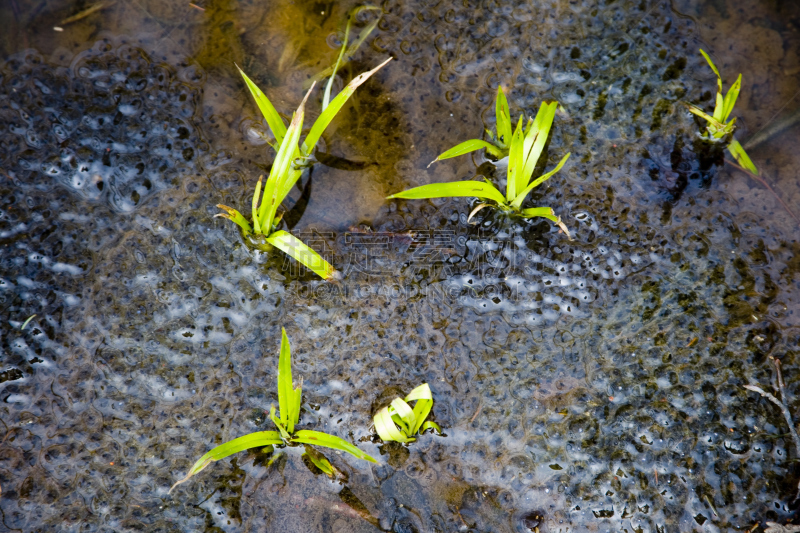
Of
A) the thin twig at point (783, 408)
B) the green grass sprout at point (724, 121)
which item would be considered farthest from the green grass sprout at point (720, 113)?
the thin twig at point (783, 408)

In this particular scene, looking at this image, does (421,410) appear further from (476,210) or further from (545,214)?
(545,214)

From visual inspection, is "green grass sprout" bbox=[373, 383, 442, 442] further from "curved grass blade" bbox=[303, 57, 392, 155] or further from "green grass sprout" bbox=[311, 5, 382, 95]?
"green grass sprout" bbox=[311, 5, 382, 95]

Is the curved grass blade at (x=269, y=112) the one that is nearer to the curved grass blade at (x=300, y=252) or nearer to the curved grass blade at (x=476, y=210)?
the curved grass blade at (x=300, y=252)

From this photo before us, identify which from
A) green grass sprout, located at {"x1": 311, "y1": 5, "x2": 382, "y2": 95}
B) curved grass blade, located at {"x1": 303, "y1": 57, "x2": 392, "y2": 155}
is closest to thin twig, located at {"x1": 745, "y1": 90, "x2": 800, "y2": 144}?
curved grass blade, located at {"x1": 303, "y1": 57, "x2": 392, "y2": 155}

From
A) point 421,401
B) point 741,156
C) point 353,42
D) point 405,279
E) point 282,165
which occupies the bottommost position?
point 421,401

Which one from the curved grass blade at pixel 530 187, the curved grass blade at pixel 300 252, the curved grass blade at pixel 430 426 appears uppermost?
the curved grass blade at pixel 530 187

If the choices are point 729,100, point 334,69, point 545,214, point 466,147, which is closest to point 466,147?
point 466,147
